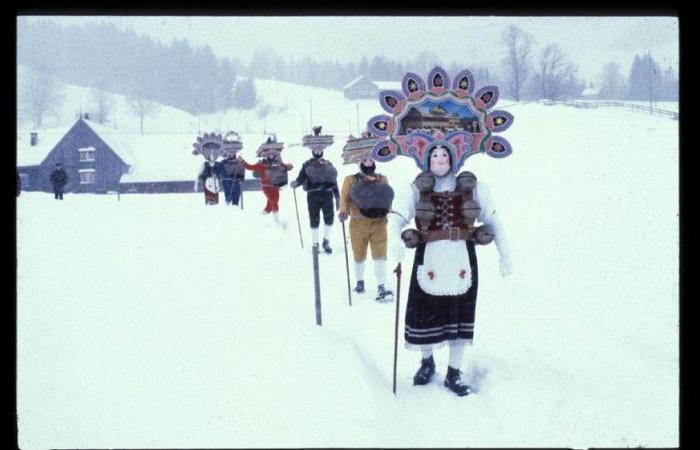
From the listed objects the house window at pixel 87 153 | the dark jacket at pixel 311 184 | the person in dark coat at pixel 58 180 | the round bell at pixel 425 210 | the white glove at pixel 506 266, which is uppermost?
the house window at pixel 87 153

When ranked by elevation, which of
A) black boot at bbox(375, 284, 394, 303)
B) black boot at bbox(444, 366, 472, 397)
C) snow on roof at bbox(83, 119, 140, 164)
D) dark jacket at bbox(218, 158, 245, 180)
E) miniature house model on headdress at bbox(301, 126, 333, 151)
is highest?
dark jacket at bbox(218, 158, 245, 180)

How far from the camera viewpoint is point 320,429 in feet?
8.88

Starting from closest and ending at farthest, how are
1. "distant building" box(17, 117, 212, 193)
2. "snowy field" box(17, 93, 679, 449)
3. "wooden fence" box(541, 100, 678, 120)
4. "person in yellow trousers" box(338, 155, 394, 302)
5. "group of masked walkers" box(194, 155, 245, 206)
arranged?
"snowy field" box(17, 93, 679, 449)
"wooden fence" box(541, 100, 678, 120)
"distant building" box(17, 117, 212, 193)
"person in yellow trousers" box(338, 155, 394, 302)
"group of masked walkers" box(194, 155, 245, 206)

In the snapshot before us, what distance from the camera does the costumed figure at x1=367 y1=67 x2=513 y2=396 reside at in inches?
133

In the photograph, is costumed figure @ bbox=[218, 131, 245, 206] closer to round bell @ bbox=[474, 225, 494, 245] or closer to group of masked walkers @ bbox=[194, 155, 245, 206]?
group of masked walkers @ bbox=[194, 155, 245, 206]

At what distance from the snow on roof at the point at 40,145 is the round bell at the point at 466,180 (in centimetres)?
→ 291

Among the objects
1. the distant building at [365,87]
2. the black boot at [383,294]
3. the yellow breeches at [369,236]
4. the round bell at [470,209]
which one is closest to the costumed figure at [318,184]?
the yellow breeches at [369,236]

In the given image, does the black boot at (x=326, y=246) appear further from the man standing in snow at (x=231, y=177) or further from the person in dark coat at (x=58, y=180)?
the person in dark coat at (x=58, y=180)

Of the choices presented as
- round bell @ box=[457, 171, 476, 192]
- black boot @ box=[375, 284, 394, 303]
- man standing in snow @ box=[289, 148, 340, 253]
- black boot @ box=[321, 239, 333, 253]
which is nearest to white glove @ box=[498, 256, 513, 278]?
round bell @ box=[457, 171, 476, 192]

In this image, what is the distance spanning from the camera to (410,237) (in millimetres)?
3400

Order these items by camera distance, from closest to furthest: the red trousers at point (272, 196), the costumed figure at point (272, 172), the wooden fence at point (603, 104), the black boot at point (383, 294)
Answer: the wooden fence at point (603, 104), the black boot at point (383, 294), the costumed figure at point (272, 172), the red trousers at point (272, 196)

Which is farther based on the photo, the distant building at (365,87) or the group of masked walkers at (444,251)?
the distant building at (365,87)

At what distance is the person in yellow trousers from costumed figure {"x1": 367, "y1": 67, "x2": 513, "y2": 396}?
4.99ft

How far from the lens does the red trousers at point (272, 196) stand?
868 cm
